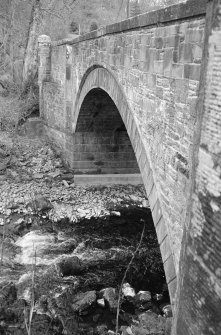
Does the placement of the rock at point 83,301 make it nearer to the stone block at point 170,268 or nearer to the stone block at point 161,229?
the stone block at point 161,229

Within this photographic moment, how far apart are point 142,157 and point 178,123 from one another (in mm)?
1495

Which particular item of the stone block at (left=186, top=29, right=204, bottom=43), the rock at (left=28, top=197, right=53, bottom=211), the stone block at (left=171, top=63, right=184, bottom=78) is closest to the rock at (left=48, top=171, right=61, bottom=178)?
the rock at (left=28, top=197, right=53, bottom=211)

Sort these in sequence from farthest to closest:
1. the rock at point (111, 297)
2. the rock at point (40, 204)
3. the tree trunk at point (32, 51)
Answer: the tree trunk at point (32, 51) → the rock at point (40, 204) → the rock at point (111, 297)

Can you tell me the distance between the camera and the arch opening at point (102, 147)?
42.0ft

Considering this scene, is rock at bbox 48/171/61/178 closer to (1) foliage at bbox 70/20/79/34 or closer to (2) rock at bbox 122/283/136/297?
(2) rock at bbox 122/283/136/297

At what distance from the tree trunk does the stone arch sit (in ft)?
23.3

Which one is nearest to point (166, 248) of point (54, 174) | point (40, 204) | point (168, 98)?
point (168, 98)

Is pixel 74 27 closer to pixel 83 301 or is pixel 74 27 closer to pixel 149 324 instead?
pixel 83 301

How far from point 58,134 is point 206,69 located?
11608 mm

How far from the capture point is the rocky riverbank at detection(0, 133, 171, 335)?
6887 mm

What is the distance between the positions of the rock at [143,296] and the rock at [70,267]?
1472mm

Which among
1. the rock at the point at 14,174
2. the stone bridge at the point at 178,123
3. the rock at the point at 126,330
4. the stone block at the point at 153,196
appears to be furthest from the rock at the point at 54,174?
the stone block at the point at 153,196

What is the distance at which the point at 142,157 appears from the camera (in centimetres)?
598

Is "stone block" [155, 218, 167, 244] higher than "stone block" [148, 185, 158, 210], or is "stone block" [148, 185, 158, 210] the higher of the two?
"stone block" [148, 185, 158, 210]
